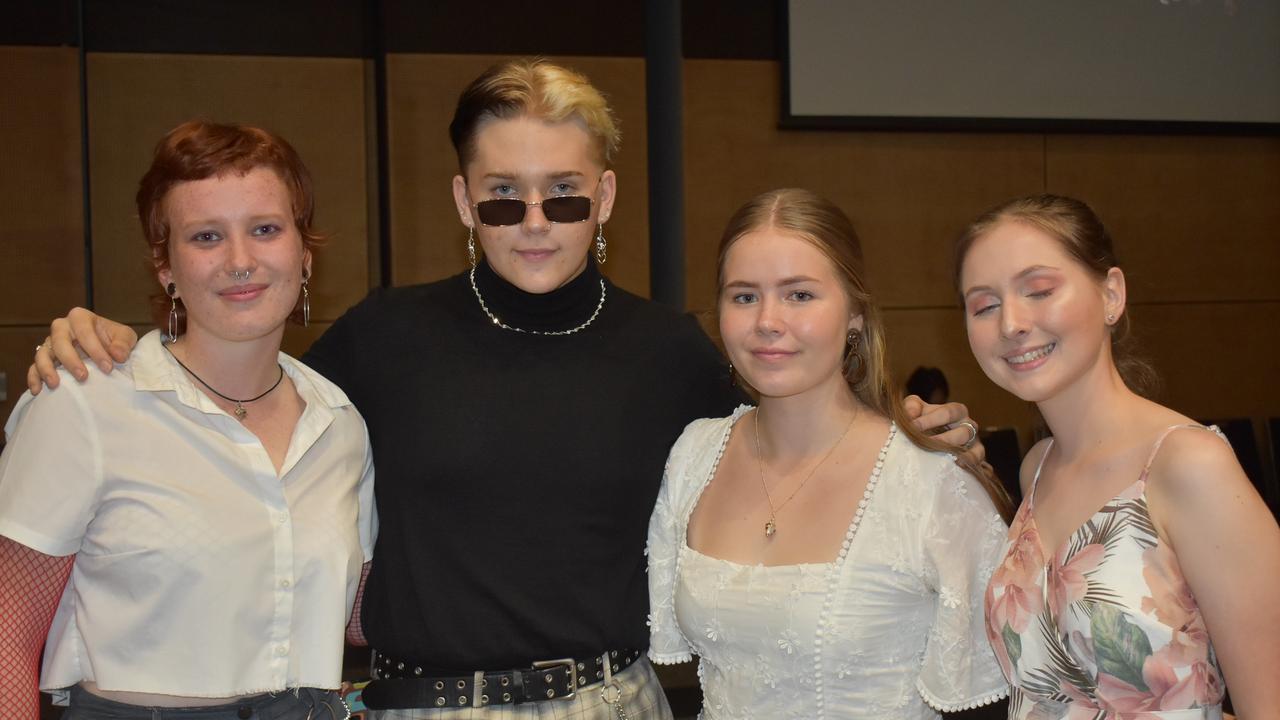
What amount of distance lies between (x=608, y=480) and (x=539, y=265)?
405 millimetres

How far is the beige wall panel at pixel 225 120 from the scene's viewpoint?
558 cm

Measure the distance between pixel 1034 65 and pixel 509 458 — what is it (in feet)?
17.9

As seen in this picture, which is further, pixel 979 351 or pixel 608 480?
pixel 608 480

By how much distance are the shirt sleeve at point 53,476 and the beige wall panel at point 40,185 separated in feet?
14.3

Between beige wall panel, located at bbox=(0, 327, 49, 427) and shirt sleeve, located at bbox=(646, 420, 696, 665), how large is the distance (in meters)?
4.57

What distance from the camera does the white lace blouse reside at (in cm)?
180

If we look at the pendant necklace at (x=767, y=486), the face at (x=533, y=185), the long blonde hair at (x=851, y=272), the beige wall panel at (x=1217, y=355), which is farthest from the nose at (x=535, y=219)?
the beige wall panel at (x=1217, y=355)

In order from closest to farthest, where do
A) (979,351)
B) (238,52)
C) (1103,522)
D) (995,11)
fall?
(1103,522) → (979,351) → (238,52) → (995,11)

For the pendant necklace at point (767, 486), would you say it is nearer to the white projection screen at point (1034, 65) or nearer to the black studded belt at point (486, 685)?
the black studded belt at point (486, 685)

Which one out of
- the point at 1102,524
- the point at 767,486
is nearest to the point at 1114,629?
the point at 1102,524

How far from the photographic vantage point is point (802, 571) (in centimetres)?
185

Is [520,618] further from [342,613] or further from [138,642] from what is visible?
[138,642]

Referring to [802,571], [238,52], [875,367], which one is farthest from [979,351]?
[238,52]

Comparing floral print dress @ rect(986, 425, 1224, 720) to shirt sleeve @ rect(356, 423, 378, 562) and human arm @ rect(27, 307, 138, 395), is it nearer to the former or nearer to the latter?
shirt sleeve @ rect(356, 423, 378, 562)
